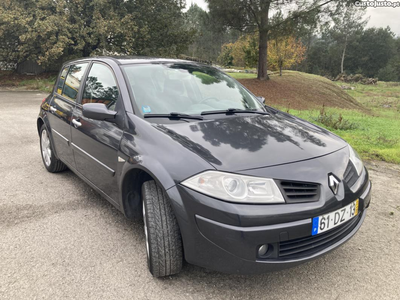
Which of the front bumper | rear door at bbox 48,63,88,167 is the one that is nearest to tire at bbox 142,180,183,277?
the front bumper

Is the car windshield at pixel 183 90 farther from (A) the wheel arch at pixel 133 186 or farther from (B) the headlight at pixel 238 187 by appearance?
(B) the headlight at pixel 238 187

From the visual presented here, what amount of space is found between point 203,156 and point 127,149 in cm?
73

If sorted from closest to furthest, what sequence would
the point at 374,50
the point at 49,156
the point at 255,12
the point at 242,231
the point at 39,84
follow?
1. the point at 242,231
2. the point at 49,156
3. the point at 255,12
4. the point at 39,84
5. the point at 374,50

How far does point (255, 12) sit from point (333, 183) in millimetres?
16843

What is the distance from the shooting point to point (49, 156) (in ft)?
14.8

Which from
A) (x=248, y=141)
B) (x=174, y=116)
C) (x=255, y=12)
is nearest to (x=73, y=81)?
(x=174, y=116)

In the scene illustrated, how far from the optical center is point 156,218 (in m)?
2.22

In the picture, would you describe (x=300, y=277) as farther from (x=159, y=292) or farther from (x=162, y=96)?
(x=162, y=96)

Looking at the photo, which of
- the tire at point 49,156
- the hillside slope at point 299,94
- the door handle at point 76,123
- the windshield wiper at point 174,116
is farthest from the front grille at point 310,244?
the hillside slope at point 299,94

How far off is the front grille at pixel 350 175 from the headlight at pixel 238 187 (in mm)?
633

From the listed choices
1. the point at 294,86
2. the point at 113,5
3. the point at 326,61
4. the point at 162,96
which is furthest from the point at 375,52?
the point at 162,96

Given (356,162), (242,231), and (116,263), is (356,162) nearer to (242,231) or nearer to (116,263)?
(242,231)

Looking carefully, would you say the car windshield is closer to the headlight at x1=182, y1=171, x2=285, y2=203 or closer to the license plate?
the headlight at x1=182, y1=171, x2=285, y2=203

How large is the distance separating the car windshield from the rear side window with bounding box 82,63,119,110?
0.64 ft
